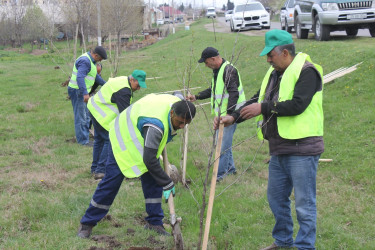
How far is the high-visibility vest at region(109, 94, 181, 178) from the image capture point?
386 centimetres

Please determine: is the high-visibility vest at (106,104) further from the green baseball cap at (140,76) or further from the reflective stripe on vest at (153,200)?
the reflective stripe on vest at (153,200)

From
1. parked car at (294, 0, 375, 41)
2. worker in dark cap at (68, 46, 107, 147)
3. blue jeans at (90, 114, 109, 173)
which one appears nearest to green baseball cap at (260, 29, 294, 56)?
blue jeans at (90, 114, 109, 173)

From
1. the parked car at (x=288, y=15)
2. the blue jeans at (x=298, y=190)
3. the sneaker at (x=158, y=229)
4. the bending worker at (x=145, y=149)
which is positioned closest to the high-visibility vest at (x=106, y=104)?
the bending worker at (x=145, y=149)

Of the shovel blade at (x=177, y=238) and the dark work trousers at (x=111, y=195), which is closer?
the shovel blade at (x=177, y=238)

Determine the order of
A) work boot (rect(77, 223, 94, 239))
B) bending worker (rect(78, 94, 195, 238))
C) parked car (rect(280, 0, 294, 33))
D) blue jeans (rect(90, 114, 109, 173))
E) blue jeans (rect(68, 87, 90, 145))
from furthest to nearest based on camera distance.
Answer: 1. parked car (rect(280, 0, 294, 33))
2. blue jeans (rect(68, 87, 90, 145))
3. blue jeans (rect(90, 114, 109, 173))
4. work boot (rect(77, 223, 94, 239))
5. bending worker (rect(78, 94, 195, 238))

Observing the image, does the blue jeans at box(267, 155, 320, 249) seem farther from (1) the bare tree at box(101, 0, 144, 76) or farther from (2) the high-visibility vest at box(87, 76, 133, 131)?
(1) the bare tree at box(101, 0, 144, 76)

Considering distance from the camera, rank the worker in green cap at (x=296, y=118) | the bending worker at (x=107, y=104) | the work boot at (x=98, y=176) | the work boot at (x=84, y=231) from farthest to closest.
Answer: the work boot at (x=98, y=176) < the bending worker at (x=107, y=104) < the work boot at (x=84, y=231) < the worker in green cap at (x=296, y=118)

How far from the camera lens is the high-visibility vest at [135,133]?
386cm

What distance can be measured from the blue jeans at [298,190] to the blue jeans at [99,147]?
10.5 feet

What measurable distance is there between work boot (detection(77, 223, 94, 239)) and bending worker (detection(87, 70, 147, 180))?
1.86 meters

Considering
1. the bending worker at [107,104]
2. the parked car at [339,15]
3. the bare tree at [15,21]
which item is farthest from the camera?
the bare tree at [15,21]

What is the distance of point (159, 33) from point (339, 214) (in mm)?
48314

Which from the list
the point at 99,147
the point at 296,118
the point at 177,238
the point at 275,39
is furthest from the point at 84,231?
the point at 275,39

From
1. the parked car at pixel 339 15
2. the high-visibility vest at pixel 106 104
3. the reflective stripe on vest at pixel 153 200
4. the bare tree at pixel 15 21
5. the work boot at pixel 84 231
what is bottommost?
the work boot at pixel 84 231
